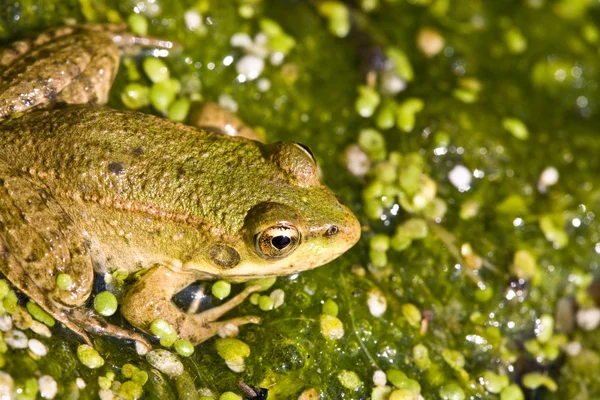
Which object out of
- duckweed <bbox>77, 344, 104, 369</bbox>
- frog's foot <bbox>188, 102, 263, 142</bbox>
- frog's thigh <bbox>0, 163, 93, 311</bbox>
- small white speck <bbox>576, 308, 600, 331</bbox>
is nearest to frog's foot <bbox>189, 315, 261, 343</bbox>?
duckweed <bbox>77, 344, 104, 369</bbox>

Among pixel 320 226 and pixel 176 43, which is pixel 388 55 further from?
pixel 320 226

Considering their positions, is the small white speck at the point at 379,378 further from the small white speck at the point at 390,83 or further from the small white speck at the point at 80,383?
the small white speck at the point at 390,83

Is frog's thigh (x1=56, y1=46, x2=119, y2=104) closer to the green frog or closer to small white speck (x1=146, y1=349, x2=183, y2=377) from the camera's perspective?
the green frog

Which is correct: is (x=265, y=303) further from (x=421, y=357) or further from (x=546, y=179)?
(x=546, y=179)

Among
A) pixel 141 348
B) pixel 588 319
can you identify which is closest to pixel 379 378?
pixel 141 348

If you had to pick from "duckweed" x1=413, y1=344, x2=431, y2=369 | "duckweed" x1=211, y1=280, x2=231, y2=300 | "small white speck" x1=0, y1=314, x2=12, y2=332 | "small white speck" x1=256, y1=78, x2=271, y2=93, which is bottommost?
"duckweed" x1=413, y1=344, x2=431, y2=369
